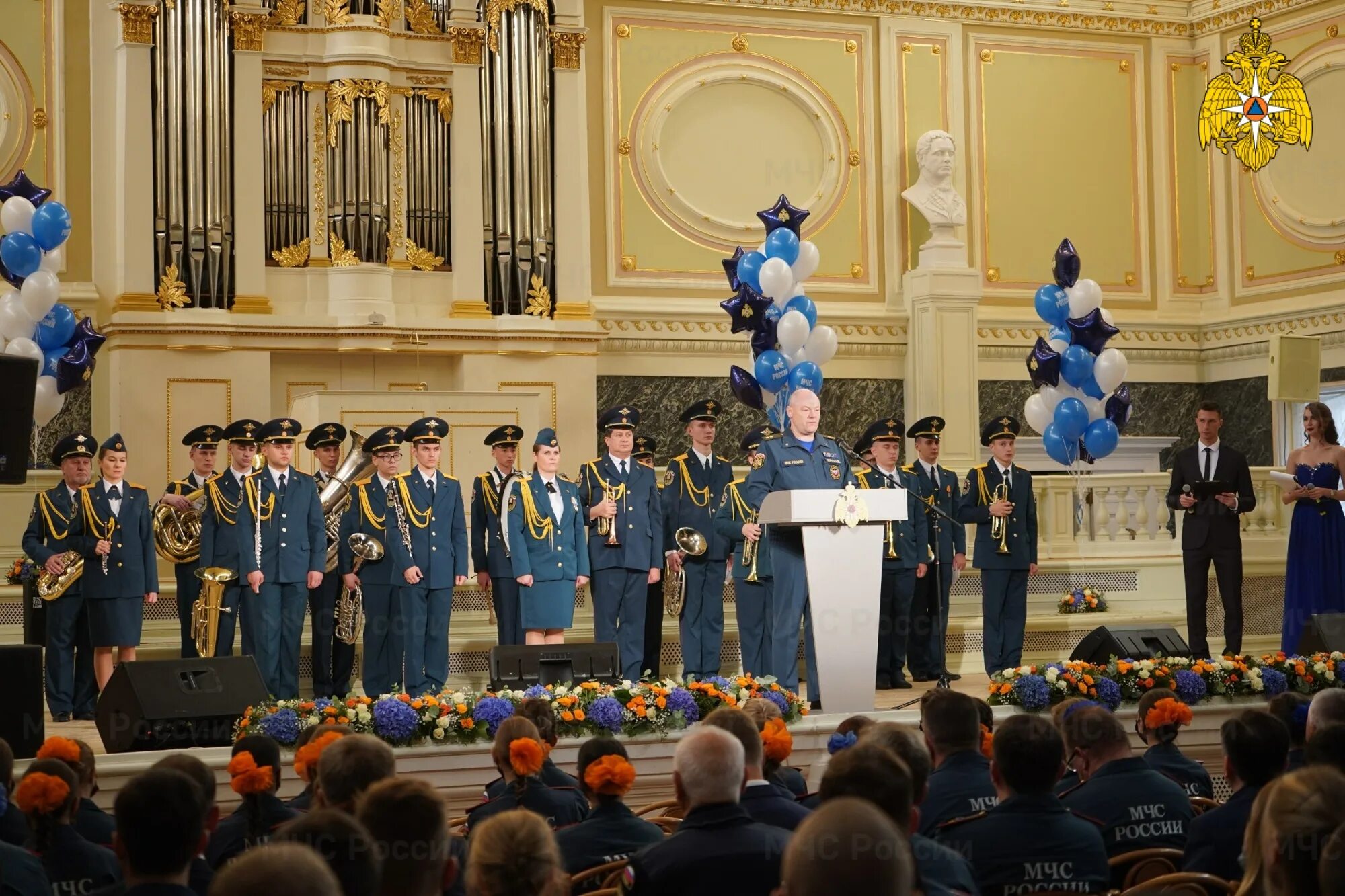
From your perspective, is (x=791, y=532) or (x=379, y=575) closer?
(x=791, y=532)

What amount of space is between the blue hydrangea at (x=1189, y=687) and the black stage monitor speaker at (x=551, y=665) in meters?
2.21

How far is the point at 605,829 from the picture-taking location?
3.66 m

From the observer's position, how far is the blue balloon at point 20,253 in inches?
362

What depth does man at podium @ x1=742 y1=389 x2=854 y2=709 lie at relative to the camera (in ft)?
22.2

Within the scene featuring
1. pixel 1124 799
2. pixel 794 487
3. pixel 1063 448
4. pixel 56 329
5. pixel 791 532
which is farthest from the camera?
pixel 1063 448

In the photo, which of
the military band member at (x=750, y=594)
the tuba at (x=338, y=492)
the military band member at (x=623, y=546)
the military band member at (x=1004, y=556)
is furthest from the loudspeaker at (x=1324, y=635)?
the tuba at (x=338, y=492)

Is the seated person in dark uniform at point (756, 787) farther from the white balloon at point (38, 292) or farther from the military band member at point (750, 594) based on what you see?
the white balloon at point (38, 292)

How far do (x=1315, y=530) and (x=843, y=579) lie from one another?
11.2 feet

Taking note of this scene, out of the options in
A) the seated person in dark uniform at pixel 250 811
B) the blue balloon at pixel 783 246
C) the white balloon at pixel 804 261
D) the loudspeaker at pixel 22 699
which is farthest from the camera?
the white balloon at pixel 804 261

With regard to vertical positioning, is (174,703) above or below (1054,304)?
below

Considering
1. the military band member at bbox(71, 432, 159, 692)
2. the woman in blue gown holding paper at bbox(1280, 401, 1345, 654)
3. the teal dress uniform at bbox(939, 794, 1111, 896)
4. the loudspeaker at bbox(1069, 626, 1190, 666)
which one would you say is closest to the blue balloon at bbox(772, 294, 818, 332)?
the woman in blue gown holding paper at bbox(1280, 401, 1345, 654)

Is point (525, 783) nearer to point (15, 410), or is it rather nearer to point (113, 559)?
point (15, 410)

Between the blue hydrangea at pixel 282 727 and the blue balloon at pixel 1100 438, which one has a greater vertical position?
the blue balloon at pixel 1100 438

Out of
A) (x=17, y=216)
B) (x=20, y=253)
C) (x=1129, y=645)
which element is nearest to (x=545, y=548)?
(x=1129, y=645)
